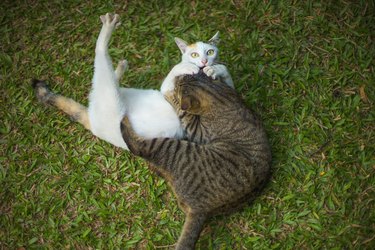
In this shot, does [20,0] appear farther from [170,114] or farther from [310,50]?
[310,50]

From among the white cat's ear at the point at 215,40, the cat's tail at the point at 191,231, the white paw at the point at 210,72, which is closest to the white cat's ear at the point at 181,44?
the white cat's ear at the point at 215,40

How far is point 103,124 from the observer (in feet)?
10.8

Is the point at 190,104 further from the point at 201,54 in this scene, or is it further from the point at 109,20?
the point at 109,20

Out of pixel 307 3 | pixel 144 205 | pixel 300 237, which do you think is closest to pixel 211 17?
pixel 307 3

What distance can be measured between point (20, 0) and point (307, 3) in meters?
3.20

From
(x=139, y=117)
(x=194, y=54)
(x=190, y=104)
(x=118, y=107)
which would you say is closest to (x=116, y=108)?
(x=118, y=107)

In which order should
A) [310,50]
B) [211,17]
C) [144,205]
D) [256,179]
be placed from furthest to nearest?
[211,17] < [310,50] < [144,205] < [256,179]

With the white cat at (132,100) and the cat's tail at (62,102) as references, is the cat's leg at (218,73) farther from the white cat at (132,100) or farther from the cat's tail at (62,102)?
the cat's tail at (62,102)

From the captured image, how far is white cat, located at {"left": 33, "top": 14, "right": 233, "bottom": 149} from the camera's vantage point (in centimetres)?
324

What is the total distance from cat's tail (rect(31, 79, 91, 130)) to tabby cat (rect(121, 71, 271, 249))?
0.70 m

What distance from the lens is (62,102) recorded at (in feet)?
12.5

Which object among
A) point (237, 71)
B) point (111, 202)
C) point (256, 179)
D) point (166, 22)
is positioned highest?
point (166, 22)

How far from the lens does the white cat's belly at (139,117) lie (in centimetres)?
324

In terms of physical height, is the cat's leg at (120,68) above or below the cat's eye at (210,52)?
below
